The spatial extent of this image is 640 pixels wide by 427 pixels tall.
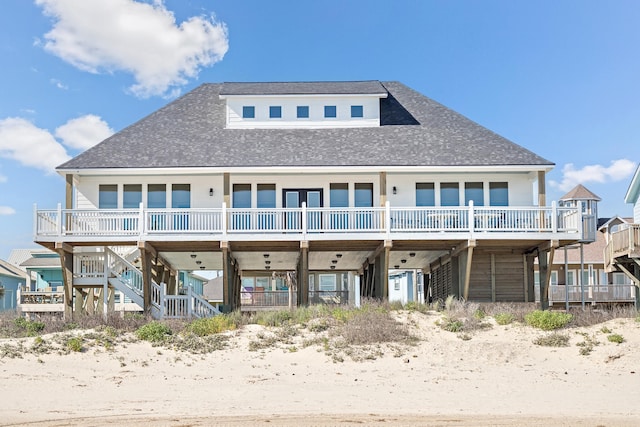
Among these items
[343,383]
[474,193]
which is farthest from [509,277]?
[343,383]

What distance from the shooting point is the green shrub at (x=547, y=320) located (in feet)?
82.6

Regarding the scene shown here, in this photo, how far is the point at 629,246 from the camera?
34.7 m

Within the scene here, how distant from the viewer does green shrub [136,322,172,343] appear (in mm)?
24812

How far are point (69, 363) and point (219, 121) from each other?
14704 millimetres

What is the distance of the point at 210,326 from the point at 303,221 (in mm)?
5389

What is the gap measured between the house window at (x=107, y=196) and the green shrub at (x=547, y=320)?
15564 millimetres

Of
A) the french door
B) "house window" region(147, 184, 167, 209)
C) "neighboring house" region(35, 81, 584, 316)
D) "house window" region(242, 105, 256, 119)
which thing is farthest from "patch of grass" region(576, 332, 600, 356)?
"house window" region(242, 105, 256, 119)

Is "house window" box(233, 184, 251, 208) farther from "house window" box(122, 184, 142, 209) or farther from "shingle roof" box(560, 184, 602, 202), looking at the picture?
"shingle roof" box(560, 184, 602, 202)

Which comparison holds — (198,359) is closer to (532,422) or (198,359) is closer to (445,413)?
(445,413)

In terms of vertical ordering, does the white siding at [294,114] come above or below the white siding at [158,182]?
above

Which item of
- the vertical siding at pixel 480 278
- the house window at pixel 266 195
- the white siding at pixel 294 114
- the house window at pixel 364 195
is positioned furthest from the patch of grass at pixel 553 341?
the white siding at pixel 294 114

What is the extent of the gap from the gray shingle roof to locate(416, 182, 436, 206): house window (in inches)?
49.0

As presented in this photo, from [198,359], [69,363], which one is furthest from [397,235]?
[69,363]

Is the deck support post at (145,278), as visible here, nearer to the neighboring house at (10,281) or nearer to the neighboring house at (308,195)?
the neighboring house at (308,195)
